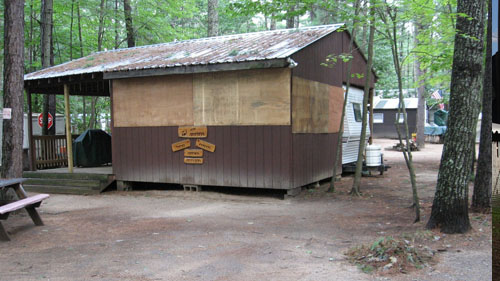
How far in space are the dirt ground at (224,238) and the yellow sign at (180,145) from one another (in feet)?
4.08

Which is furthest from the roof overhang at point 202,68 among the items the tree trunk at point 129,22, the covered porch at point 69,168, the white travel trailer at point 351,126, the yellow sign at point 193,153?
the tree trunk at point 129,22

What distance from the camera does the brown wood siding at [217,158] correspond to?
31.2 feet

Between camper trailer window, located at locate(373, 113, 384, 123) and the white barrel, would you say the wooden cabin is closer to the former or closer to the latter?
the white barrel

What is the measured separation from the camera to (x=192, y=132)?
10.3 m

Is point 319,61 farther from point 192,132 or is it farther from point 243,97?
point 192,132

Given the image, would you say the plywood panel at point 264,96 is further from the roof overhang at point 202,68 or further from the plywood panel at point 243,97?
the roof overhang at point 202,68

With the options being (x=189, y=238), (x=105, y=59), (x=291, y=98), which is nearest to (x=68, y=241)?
(x=189, y=238)

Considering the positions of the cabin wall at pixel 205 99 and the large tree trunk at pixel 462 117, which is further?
the cabin wall at pixel 205 99

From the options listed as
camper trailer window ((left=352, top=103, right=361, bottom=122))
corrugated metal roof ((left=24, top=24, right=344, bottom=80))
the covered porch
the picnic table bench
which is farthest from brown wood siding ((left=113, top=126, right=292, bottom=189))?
camper trailer window ((left=352, top=103, right=361, bottom=122))

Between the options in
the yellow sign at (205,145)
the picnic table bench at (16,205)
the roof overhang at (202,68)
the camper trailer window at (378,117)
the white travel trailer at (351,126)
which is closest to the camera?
the picnic table bench at (16,205)

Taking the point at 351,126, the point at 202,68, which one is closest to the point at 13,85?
the point at 202,68

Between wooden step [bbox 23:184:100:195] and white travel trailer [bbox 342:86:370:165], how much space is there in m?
7.06

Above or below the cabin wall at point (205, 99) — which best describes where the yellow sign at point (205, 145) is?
below

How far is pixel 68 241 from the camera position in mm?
6195
